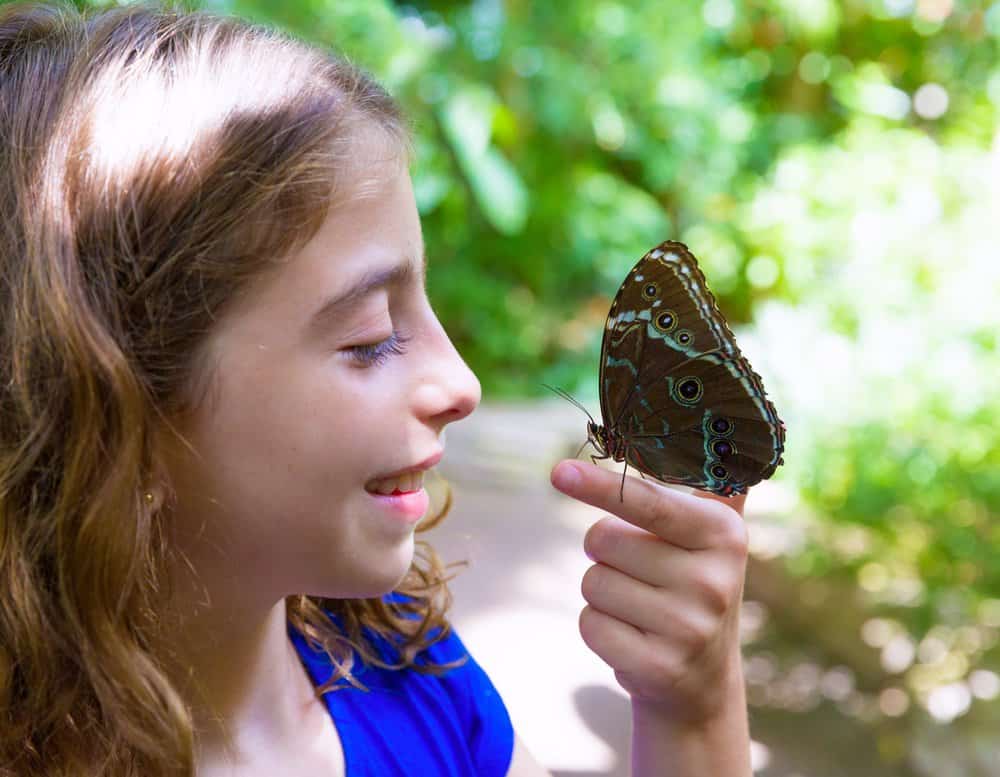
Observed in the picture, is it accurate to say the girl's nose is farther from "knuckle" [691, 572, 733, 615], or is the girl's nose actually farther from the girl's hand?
"knuckle" [691, 572, 733, 615]

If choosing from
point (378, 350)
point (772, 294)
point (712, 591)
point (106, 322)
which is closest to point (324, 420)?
point (378, 350)

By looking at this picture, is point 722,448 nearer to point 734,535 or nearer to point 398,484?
point 734,535

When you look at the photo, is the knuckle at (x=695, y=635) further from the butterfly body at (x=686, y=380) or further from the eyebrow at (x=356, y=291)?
the eyebrow at (x=356, y=291)

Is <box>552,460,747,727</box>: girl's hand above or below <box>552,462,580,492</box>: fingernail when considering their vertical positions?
below

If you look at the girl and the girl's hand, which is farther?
the girl's hand

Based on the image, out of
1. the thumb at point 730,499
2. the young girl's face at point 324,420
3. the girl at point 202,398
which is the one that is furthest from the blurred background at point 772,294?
the thumb at point 730,499

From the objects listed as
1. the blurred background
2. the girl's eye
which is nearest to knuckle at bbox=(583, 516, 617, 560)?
the girl's eye

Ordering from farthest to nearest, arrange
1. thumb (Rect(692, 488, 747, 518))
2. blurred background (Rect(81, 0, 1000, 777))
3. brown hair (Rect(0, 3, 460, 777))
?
blurred background (Rect(81, 0, 1000, 777)) → thumb (Rect(692, 488, 747, 518)) → brown hair (Rect(0, 3, 460, 777))
